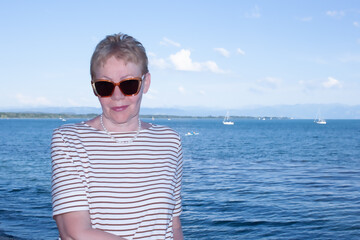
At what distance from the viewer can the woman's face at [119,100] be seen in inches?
74.3

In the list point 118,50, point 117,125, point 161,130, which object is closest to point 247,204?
point 161,130

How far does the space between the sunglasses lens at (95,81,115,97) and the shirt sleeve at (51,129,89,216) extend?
280mm

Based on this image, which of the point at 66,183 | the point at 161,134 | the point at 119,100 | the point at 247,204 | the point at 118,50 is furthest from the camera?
the point at 247,204

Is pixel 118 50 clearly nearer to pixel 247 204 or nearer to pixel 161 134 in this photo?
pixel 161 134

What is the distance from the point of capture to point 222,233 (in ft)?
43.7

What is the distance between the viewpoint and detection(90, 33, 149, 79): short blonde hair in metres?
1.83

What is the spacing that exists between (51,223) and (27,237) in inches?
73.7

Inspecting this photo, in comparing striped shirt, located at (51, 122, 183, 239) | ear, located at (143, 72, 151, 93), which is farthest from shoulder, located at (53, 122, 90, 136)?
ear, located at (143, 72, 151, 93)

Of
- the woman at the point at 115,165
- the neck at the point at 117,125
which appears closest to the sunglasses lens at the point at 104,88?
the woman at the point at 115,165

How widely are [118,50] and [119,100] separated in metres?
0.24

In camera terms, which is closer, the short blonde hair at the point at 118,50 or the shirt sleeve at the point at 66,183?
the shirt sleeve at the point at 66,183

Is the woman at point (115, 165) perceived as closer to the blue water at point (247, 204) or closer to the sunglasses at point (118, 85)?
the sunglasses at point (118, 85)

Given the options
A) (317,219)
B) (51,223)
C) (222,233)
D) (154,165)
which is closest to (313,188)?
(317,219)

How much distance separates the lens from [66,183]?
1.73m
